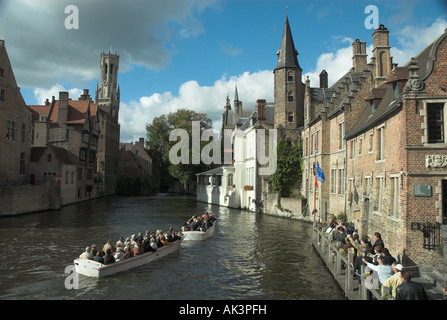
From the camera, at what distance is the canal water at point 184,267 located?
1267 cm

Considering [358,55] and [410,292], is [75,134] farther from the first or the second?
[410,292]

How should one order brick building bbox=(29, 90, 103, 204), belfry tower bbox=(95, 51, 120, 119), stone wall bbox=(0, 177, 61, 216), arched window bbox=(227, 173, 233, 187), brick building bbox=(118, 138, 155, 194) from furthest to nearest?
belfry tower bbox=(95, 51, 120, 119) < brick building bbox=(118, 138, 155, 194) < brick building bbox=(29, 90, 103, 204) < arched window bbox=(227, 173, 233, 187) < stone wall bbox=(0, 177, 61, 216)

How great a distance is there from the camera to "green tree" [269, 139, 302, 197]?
113ft

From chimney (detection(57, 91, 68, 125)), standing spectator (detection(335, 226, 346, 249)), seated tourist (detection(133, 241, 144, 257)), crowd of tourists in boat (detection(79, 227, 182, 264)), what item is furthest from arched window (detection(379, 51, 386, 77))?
chimney (detection(57, 91, 68, 125))

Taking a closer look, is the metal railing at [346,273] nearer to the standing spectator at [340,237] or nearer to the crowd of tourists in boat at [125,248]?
the standing spectator at [340,237]

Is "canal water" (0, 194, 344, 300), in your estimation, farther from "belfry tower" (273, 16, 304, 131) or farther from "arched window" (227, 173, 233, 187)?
"arched window" (227, 173, 233, 187)

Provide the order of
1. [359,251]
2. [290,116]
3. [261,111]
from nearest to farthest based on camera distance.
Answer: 1. [359,251]
2. [290,116]
3. [261,111]

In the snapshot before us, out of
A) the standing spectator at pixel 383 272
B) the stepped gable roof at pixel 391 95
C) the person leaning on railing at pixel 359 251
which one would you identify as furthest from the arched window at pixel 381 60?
the standing spectator at pixel 383 272

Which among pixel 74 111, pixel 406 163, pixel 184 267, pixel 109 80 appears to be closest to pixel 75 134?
pixel 74 111

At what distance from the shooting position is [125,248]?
15.8 metres

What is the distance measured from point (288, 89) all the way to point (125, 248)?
2900cm

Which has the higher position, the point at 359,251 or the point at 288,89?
the point at 288,89

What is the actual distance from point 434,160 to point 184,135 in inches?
1980

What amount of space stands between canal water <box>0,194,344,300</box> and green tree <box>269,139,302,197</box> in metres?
7.03
